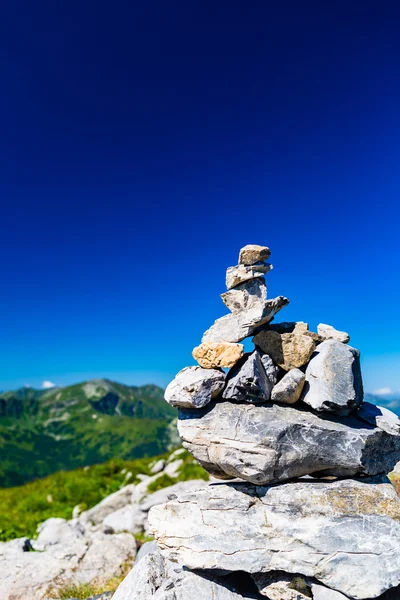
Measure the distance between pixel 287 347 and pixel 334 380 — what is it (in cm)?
149

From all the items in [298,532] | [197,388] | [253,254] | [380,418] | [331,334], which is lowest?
[298,532]

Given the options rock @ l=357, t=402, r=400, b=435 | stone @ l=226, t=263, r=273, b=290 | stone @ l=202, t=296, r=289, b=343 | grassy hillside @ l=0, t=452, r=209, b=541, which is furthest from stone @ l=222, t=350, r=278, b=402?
grassy hillside @ l=0, t=452, r=209, b=541

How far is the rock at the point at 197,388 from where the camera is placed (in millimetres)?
10102

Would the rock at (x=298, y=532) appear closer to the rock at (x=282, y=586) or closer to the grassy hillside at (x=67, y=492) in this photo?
the rock at (x=282, y=586)

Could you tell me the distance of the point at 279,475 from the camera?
9.44 metres

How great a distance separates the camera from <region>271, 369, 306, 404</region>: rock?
970 cm

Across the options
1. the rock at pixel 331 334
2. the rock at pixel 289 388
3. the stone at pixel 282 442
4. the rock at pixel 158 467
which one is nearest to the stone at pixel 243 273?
the rock at pixel 331 334

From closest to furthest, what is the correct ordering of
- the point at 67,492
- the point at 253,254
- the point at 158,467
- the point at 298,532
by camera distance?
the point at 298,532 → the point at 253,254 → the point at 67,492 → the point at 158,467

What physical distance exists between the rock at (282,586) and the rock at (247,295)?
22.8 ft

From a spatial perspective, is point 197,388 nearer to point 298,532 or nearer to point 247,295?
point 247,295

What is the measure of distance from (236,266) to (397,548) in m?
8.26

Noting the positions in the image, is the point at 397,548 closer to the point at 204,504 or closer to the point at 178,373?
the point at 204,504

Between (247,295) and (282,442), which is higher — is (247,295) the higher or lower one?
the higher one

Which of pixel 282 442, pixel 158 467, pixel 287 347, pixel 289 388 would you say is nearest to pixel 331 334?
pixel 287 347
